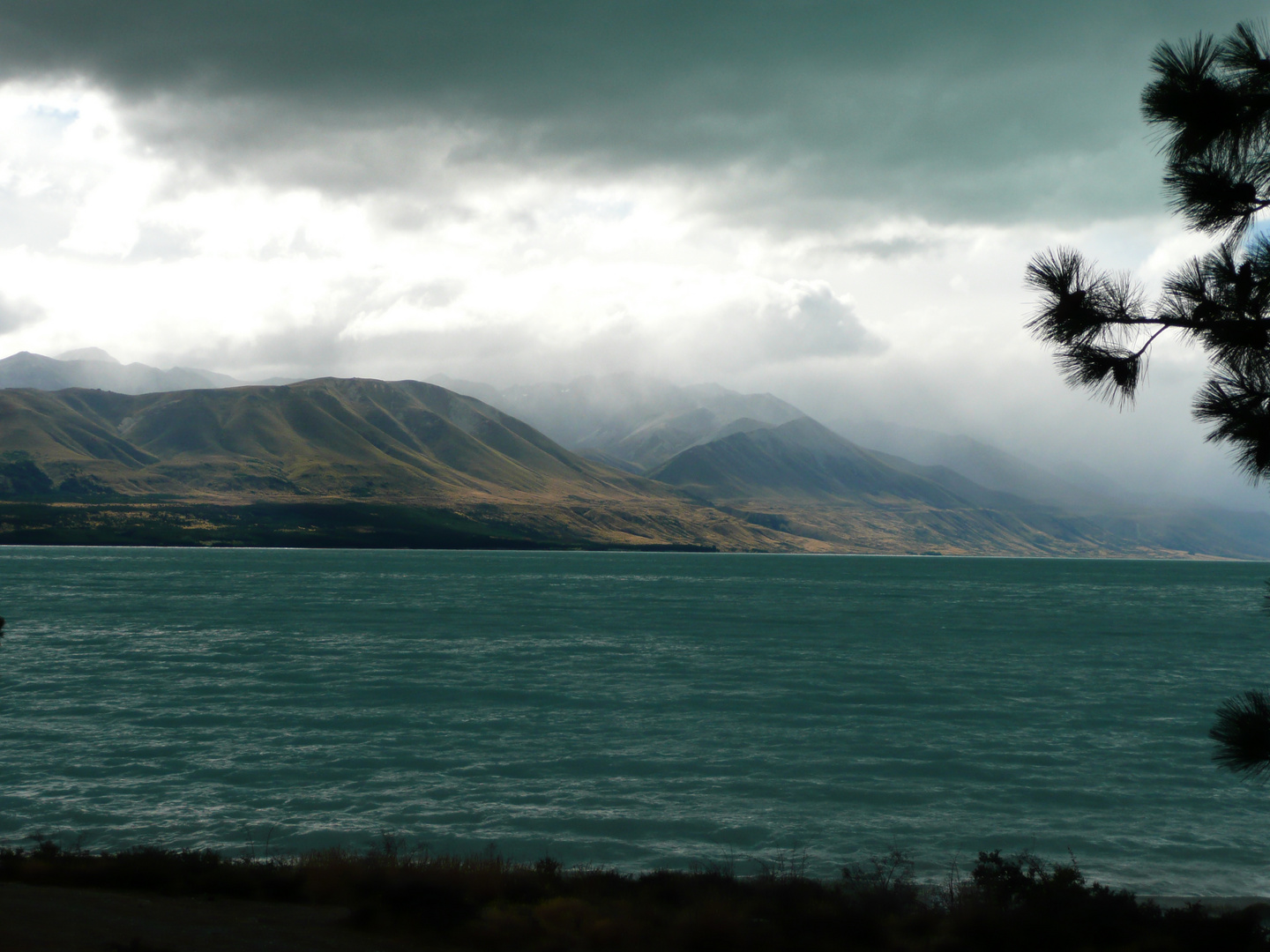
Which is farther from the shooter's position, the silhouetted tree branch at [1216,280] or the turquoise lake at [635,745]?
the turquoise lake at [635,745]

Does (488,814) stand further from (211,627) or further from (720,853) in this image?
(211,627)

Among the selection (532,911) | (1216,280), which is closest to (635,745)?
(532,911)

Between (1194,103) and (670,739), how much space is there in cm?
2972

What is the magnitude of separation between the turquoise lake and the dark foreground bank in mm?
4821

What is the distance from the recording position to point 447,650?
67.0 meters

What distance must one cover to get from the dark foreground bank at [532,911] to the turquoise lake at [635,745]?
482cm

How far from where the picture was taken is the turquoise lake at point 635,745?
915 inches

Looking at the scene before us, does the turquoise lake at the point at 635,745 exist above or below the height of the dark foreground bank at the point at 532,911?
below

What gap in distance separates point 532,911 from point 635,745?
20.7 meters

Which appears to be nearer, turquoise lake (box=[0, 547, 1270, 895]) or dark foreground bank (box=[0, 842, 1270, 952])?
dark foreground bank (box=[0, 842, 1270, 952])

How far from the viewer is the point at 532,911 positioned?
46.4ft

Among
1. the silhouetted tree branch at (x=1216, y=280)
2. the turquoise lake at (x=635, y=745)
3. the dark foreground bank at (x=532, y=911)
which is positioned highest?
the silhouetted tree branch at (x=1216, y=280)

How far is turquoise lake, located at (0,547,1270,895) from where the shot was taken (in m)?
23.2

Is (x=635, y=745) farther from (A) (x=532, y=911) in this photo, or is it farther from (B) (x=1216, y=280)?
(B) (x=1216, y=280)
